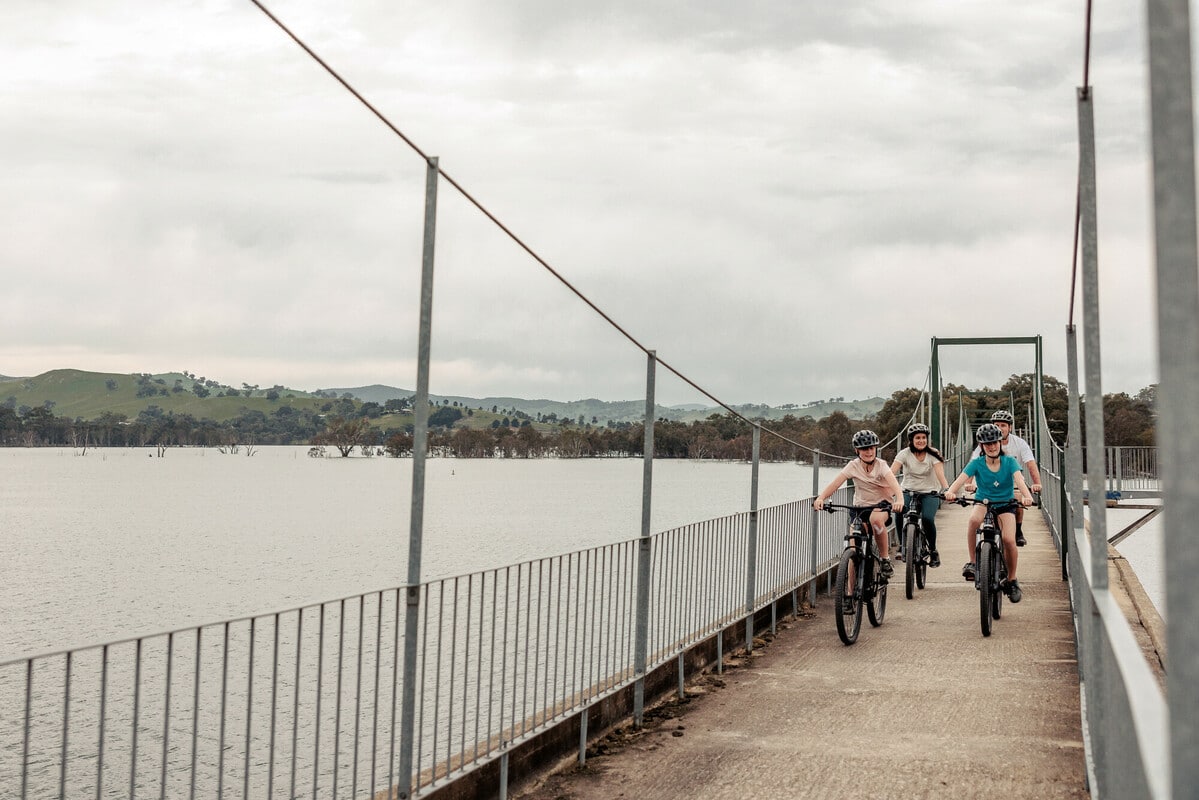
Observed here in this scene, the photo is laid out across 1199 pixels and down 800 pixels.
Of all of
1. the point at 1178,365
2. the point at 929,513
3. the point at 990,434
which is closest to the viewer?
the point at 1178,365

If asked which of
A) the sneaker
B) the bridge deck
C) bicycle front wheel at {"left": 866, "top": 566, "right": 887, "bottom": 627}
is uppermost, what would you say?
the sneaker

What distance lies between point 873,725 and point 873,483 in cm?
373

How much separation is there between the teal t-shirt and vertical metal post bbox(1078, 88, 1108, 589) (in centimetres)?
621

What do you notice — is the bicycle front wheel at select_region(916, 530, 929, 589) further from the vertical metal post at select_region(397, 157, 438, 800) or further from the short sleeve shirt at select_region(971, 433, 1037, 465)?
the vertical metal post at select_region(397, 157, 438, 800)

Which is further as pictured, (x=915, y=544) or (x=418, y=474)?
(x=915, y=544)

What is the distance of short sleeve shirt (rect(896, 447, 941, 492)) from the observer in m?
12.5

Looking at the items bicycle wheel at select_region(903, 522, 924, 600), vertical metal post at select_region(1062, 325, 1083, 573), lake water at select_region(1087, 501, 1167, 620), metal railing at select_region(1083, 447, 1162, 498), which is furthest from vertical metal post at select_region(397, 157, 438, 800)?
lake water at select_region(1087, 501, 1167, 620)

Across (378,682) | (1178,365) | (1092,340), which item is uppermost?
(1092,340)

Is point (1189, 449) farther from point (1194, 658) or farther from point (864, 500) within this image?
point (864, 500)

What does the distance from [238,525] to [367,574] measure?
34.3m

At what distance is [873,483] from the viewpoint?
1064 cm

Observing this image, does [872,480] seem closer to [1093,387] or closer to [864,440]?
[864,440]

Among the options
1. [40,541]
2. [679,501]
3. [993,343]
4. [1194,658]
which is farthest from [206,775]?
[679,501]

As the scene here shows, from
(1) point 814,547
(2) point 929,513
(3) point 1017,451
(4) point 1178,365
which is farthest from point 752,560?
(4) point 1178,365
